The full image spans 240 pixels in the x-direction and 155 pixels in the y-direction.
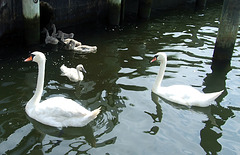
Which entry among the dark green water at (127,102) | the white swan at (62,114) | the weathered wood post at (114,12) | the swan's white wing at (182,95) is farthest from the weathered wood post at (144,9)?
the white swan at (62,114)

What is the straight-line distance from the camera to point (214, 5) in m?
21.7

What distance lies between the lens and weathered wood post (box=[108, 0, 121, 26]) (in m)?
14.1

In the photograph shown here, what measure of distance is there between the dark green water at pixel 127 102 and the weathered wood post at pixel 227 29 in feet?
1.51

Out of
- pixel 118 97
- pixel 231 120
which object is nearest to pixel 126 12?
pixel 118 97

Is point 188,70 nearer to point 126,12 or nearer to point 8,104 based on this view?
point 8,104

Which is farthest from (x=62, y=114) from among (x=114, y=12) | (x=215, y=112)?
(x=114, y=12)

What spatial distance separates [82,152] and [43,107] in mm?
1325

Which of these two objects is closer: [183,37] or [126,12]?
[183,37]

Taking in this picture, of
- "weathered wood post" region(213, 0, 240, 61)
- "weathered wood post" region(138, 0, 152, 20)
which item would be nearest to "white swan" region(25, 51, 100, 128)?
"weathered wood post" region(213, 0, 240, 61)

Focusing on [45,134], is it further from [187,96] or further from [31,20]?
[31,20]

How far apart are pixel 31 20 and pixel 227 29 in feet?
20.8

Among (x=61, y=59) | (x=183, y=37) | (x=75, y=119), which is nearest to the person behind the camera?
(x=75, y=119)

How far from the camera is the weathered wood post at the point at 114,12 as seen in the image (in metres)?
14.1

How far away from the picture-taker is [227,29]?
9633 mm
